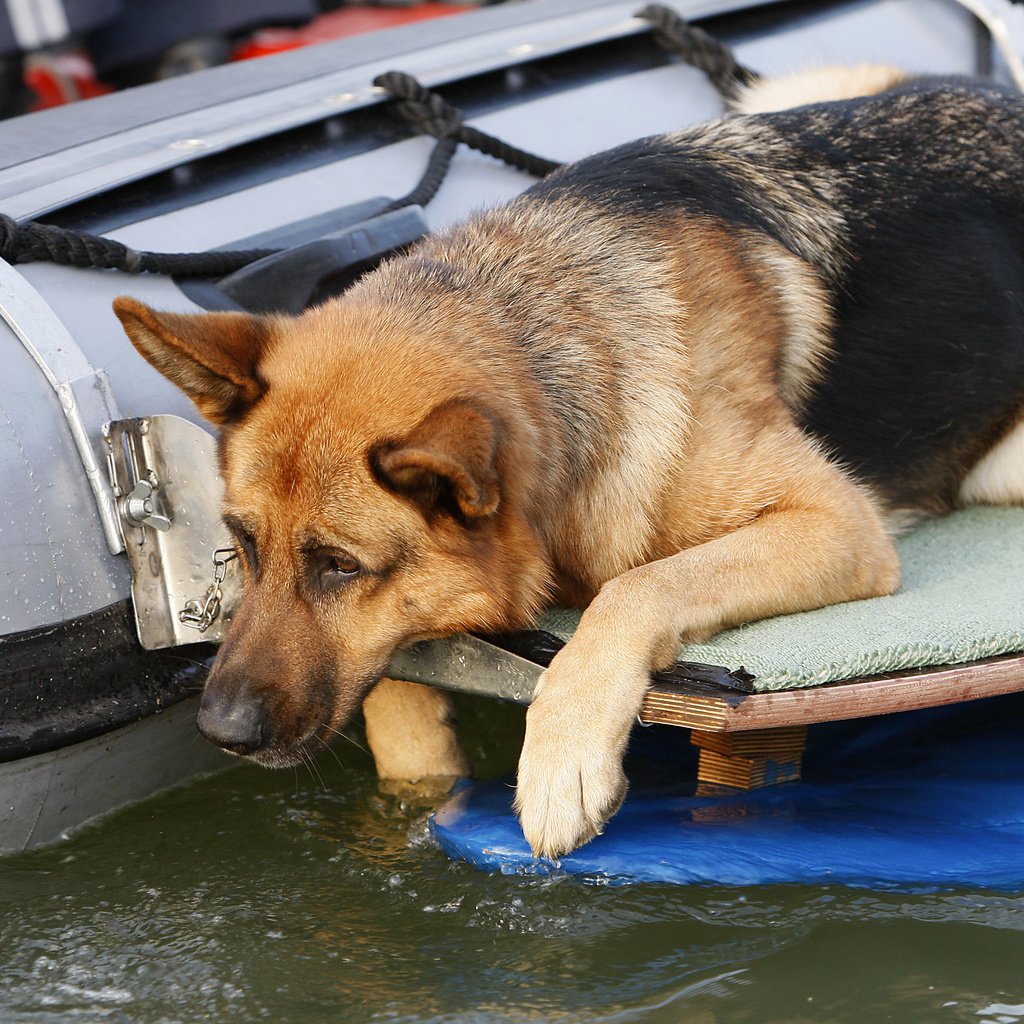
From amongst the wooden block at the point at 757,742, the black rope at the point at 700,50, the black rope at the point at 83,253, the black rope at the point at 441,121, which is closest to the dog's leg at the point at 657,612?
the wooden block at the point at 757,742

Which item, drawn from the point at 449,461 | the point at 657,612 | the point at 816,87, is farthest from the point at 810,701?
the point at 816,87

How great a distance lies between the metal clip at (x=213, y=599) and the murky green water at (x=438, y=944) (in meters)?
0.50

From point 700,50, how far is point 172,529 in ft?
8.21

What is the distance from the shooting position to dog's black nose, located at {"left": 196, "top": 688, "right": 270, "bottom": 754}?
2375 mm

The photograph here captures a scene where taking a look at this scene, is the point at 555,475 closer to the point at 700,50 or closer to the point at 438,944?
the point at 438,944

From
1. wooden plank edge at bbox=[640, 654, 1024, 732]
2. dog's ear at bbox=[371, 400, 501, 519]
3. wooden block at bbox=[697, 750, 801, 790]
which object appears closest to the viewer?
dog's ear at bbox=[371, 400, 501, 519]

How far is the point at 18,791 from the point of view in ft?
9.12

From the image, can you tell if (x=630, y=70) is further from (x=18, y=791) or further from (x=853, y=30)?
(x=18, y=791)

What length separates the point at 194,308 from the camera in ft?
10.4

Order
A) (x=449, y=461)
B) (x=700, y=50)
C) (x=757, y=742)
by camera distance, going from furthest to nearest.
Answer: (x=700, y=50) < (x=757, y=742) < (x=449, y=461)

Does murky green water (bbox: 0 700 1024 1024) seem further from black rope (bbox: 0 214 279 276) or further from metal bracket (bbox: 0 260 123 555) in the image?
black rope (bbox: 0 214 279 276)

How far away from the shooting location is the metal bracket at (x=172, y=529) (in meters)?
2.78

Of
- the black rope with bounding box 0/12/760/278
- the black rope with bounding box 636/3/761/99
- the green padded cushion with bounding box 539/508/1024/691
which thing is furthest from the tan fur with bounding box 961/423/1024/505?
the black rope with bounding box 636/3/761/99

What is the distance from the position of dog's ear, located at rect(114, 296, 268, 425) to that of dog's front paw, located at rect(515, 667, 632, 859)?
2.68 feet
